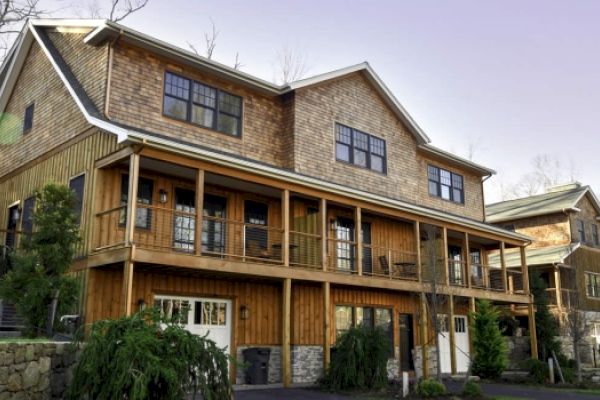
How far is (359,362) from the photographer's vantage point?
15.2 meters

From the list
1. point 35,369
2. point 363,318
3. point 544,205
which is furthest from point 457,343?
point 35,369

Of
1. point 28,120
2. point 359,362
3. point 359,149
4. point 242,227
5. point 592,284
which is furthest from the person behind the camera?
point 592,284

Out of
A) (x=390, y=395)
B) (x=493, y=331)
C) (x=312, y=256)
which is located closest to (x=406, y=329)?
(x=493, y=331)

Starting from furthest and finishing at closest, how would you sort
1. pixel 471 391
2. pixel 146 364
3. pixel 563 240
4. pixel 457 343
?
pixel 563 240 < pixel 457 343 < pixel 471 391 < pixel 146 364

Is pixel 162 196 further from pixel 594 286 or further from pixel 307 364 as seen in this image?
pixel 594 286

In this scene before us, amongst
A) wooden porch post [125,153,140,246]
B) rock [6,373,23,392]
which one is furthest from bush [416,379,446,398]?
rock [6,373,23,392]

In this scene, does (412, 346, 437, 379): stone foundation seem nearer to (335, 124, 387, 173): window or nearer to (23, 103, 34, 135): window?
(335, 124, 387, 173): window

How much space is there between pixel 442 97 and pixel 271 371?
13.2m

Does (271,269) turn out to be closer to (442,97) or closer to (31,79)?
(31,79)

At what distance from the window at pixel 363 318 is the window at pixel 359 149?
16.2 ft

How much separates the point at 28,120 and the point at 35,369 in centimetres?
1126

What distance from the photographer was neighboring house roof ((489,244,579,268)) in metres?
29.3

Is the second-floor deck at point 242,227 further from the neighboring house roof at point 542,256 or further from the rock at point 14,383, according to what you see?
the neighboring house roof at point 542,256

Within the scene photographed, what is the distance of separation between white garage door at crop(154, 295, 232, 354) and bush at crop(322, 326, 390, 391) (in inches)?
113
